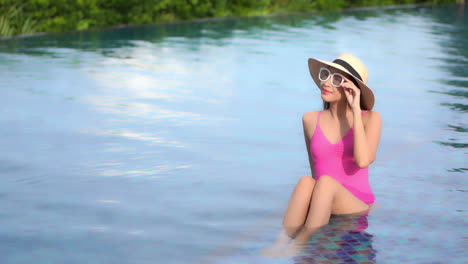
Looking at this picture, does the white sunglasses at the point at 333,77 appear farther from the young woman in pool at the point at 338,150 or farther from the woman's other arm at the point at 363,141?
the woman's other arm at the point at 363,141

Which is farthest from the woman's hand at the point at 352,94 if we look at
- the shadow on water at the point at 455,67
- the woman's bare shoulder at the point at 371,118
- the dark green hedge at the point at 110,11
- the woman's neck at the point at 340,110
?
the dark green hedge at the point at 110,11

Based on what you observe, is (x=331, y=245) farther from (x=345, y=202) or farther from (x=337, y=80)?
(x=337, y=80)

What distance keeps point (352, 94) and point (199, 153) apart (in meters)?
3.49

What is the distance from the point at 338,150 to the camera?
621 centimetres

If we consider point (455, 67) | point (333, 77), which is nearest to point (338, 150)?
point (333, 77)

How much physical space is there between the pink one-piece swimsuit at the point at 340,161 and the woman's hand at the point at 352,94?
0.24 metres

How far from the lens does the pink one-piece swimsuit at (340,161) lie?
6199 millimetres

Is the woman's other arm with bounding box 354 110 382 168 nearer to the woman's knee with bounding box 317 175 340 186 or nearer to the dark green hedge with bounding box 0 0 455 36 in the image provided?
the woman's knee with bounding box 317 175 340 186

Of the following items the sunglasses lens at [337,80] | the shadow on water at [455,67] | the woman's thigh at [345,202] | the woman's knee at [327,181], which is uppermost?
the sunglasses lens at [337,80]

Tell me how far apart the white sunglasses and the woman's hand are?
45 mm

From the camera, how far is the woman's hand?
601 cm

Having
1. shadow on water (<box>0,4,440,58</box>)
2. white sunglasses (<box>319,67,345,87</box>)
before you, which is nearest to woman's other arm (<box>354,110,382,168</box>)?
white sunglasses (<box>319,67,345,87</box>)

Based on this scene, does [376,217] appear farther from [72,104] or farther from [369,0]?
[369,0]

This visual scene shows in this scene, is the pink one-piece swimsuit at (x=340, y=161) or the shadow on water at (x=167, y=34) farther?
the shadow on water at (x=167, y=34)
